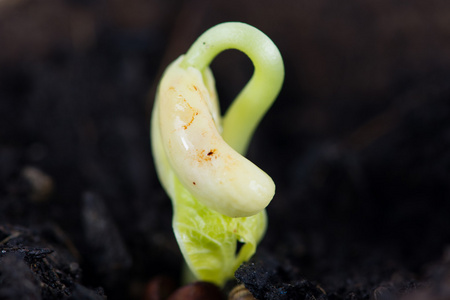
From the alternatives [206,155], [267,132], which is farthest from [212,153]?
[267,132]

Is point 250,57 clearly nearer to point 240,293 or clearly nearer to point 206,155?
point 206,155

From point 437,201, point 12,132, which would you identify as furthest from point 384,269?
point 12,132

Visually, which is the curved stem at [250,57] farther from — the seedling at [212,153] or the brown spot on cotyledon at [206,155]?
the brown spot on cotyledon at [206,155]

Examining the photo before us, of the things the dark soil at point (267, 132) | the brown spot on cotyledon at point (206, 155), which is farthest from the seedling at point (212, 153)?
the dark soil at point (267, 132)

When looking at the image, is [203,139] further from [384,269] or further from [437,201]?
[437,201]

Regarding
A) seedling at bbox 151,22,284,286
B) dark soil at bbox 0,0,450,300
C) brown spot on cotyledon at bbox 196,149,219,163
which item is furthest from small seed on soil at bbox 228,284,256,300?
brown spot on cotyledon at bbox 196,149,219,163

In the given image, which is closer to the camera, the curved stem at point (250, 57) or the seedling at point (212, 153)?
the seedling at point (212, 153)
